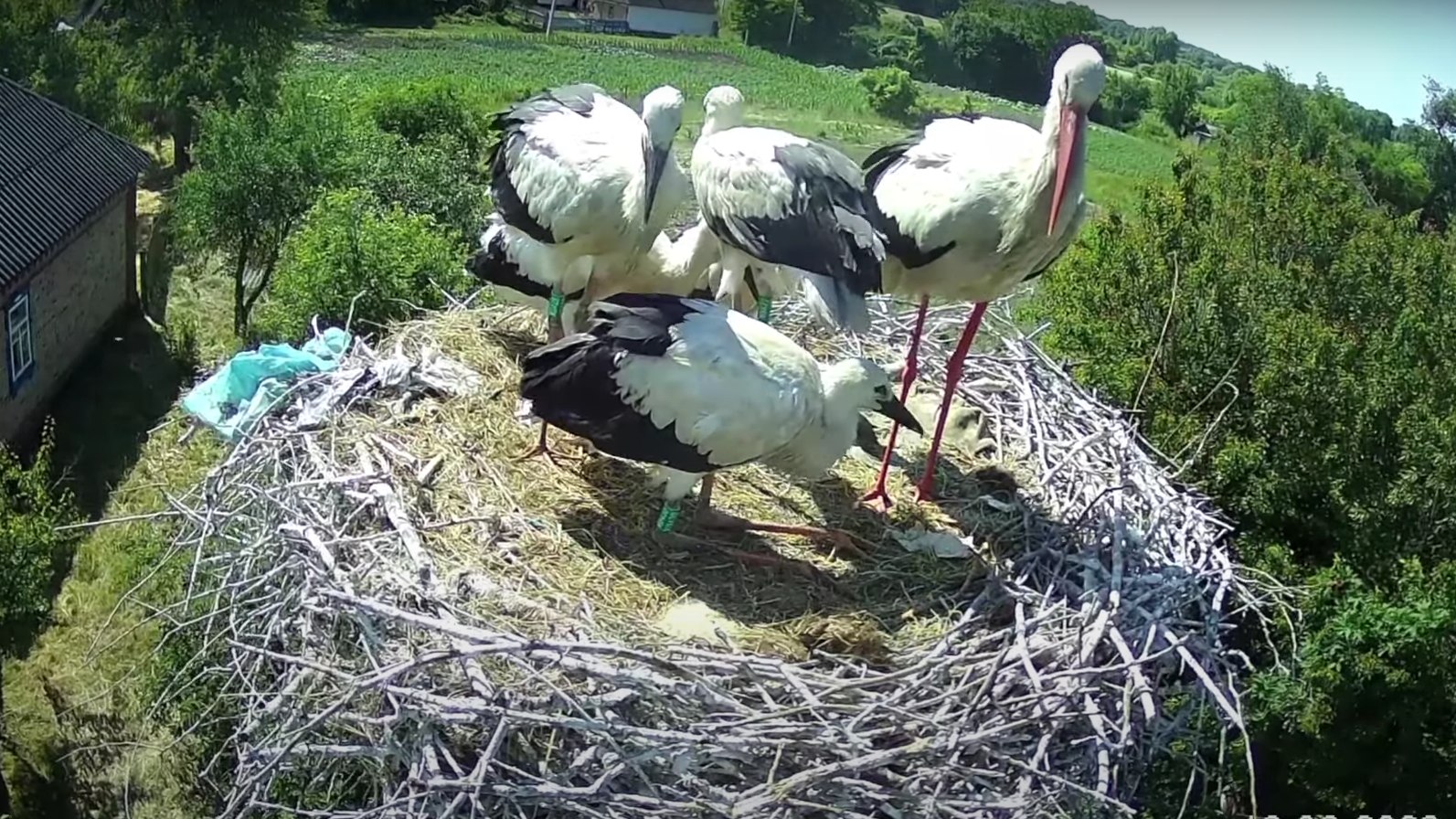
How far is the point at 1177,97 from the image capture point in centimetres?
1870

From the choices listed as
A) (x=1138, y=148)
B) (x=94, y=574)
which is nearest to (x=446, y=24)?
(x=1138, y=148)

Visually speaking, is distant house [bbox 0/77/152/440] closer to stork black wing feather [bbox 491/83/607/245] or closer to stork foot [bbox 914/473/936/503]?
stork black wing feather [bbox 491/83/607/245]

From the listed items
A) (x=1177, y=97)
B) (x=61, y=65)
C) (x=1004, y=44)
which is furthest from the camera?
(x=1177, y=97)

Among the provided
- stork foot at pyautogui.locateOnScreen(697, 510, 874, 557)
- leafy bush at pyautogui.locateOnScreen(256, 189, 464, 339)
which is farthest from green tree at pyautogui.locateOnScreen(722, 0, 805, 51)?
stork foot at pyautogui.locateOnScreen(697, 510, 874, 557)

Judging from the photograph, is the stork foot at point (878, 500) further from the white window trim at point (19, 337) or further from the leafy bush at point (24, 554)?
the white window trim at point (19, 337)

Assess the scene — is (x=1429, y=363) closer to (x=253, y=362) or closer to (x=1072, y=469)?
(x=1072, y=469)

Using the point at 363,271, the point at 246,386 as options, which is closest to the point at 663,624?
the point at 246,386

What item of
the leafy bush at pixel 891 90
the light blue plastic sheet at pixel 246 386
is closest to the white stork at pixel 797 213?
the light blue plastic sheet at pixel 246 386

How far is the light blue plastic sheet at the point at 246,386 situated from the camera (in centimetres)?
628

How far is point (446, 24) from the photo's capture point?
27953 mm

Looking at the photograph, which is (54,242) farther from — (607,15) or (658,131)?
(607,15)

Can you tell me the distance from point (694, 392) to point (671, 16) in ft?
69.9

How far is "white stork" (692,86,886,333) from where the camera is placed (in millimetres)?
5383

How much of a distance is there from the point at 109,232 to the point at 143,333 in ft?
3.42
